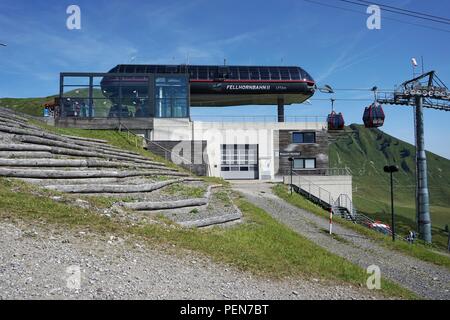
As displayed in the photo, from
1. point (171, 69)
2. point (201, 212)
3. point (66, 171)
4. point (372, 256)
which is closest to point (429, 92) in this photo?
point (171, 69)

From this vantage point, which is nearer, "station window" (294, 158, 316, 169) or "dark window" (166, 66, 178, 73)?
"station window" (294, 158, 316, 169)

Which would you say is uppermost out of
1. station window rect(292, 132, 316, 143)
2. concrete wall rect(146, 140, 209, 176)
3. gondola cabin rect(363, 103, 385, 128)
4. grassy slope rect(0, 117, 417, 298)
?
gondola cabin rect(363, 103, 385, 128)

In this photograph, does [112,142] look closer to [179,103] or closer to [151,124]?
[151,124]

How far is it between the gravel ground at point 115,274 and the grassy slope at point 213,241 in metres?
0.46

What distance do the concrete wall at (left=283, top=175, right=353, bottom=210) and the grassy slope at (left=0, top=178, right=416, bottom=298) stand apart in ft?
78.9

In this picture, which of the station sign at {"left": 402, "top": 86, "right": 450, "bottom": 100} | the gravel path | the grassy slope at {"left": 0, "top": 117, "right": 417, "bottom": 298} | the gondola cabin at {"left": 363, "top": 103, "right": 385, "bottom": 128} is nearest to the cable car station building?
the gondola cabin at {"left": 363, "top": 103, "right": 385, "bottom": 128}

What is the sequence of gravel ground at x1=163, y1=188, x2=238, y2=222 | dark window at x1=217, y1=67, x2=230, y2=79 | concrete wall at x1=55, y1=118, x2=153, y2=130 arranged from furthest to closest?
1. dark window at x1=217, y1=67, x2=230, y2=79
2. concrete wall at x1=55, y1=118, x2=153, y2=130
3. gravel ground at x1=163, y1=188, x2=238, y2=222

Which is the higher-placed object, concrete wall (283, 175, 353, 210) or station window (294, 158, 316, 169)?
station window (294, 158, 316, 169)

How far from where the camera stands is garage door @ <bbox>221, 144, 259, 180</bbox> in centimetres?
3888

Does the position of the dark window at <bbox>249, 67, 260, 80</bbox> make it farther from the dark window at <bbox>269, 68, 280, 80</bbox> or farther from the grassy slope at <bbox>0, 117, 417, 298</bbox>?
the grassy slope at <bbox>0, 117, 417, 298</bbox>

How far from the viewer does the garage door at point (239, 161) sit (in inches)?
1531

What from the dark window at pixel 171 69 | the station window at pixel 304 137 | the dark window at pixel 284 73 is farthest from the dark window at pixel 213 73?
the station window at pixel 304 137
